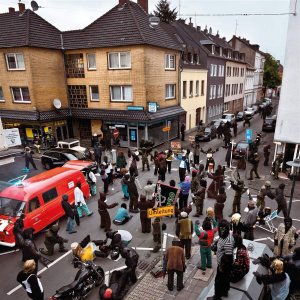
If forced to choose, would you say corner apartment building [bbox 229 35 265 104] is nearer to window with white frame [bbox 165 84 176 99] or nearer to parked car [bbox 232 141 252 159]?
window with white frame [bbox 165 84 176 99]

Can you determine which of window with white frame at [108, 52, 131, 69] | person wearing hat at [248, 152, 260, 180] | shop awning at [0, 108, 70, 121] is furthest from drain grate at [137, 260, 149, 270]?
shop awning at [0, 108, 70, 121]

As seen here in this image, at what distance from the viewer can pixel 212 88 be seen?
35.8 m

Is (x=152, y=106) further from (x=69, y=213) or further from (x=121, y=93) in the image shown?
(x=69, y=213)

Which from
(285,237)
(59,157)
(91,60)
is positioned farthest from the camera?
(91,60)

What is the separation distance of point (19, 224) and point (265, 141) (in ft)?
77.0

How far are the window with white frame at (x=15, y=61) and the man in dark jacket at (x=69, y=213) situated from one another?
16803 mm

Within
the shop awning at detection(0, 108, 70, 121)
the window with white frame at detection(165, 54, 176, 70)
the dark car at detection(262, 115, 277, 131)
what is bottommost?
the dark car at detection(262, 115, 277, 131)

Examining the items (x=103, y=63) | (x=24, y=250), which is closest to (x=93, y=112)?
(x=103, y=63)

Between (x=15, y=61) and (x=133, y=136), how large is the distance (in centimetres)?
1150

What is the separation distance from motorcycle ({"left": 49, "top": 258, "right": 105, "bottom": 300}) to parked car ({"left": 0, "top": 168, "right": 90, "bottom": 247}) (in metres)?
3.39

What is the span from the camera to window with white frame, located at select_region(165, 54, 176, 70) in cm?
2457

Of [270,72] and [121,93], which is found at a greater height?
[270,72]

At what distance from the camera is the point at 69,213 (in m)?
10.0

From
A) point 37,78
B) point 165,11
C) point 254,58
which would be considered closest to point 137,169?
point 37,78
